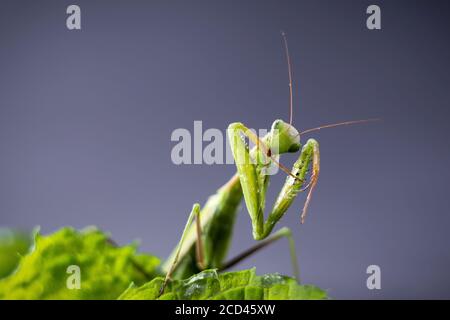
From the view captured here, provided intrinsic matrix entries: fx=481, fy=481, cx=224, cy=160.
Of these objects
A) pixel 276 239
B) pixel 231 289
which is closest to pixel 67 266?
pixel 231 289

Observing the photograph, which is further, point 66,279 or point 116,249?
point 116,249

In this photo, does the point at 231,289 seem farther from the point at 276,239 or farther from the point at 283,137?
the point at 276,239

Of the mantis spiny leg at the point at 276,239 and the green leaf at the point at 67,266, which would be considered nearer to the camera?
the green leaf at the point at 67,266

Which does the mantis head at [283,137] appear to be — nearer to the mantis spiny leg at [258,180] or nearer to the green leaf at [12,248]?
the mantis spiny leg at [258,180]

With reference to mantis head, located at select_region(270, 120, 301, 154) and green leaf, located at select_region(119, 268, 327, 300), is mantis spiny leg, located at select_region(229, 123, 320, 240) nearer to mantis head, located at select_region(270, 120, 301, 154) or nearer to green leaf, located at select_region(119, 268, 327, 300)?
mantis head, located at select_region(270, 120, 301, 154)

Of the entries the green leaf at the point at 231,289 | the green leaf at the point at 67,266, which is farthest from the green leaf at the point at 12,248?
the green leaf at the point at 231,289
